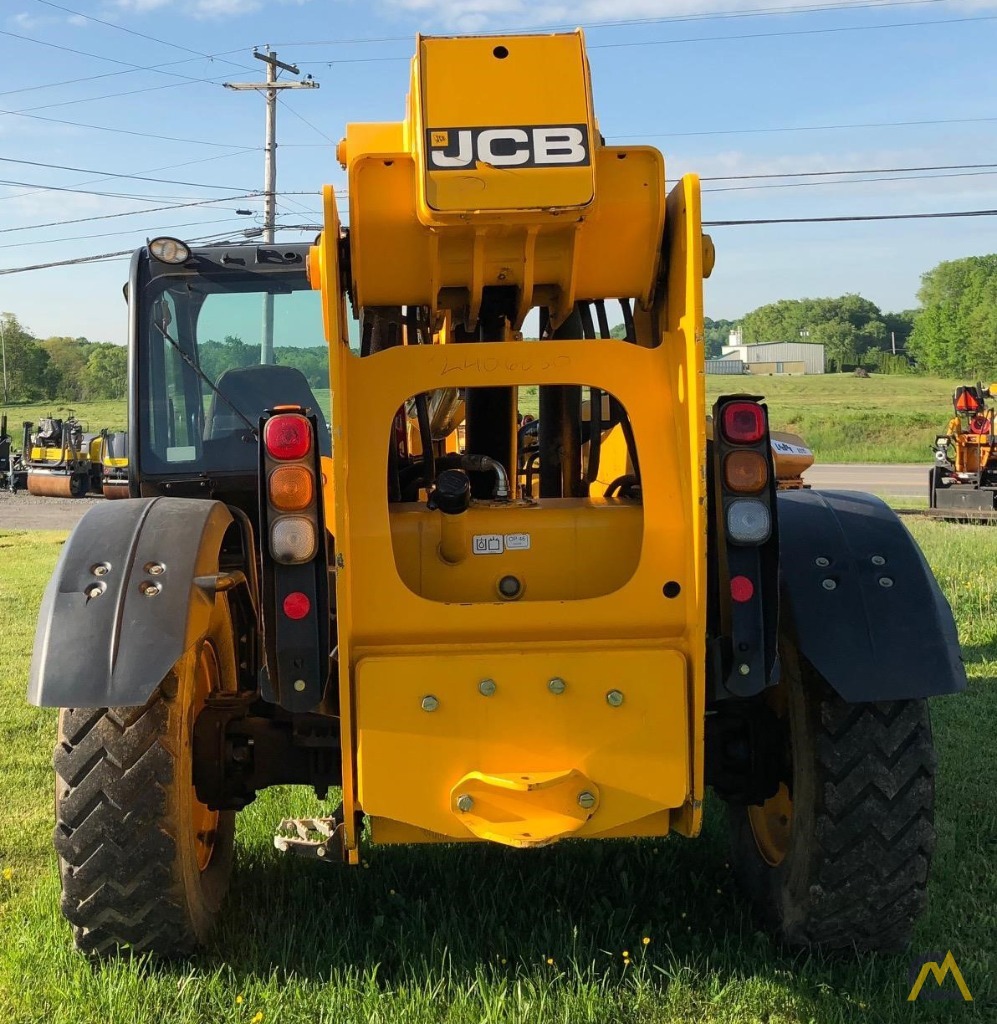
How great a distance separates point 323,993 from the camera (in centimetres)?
331

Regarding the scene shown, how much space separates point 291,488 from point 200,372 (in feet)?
8.35

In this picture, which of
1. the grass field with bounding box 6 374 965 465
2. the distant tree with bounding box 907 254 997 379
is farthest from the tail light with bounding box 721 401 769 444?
the distant tree with bounding box 907 254 997 379

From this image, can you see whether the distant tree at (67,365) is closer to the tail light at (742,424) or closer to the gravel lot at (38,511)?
the gravel lot at (38,511)

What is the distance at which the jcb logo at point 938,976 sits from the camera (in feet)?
10.8

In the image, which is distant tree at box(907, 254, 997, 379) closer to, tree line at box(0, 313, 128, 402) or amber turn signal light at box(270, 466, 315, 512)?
tree line at box(0, 313, 128, 402)

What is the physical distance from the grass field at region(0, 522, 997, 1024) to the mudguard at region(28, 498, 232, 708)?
896 mm

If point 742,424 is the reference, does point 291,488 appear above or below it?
below

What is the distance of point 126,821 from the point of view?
326cm

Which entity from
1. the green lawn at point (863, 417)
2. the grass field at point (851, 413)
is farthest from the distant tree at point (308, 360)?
the green lawn at point (863, 417)

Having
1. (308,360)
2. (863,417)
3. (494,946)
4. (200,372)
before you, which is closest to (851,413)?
(863,417)

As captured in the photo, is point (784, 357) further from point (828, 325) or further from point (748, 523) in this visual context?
point (748, 523)

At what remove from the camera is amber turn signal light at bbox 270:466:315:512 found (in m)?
3.07

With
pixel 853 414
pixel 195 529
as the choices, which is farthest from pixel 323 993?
pixel 853 414

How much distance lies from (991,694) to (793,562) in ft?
12.3
